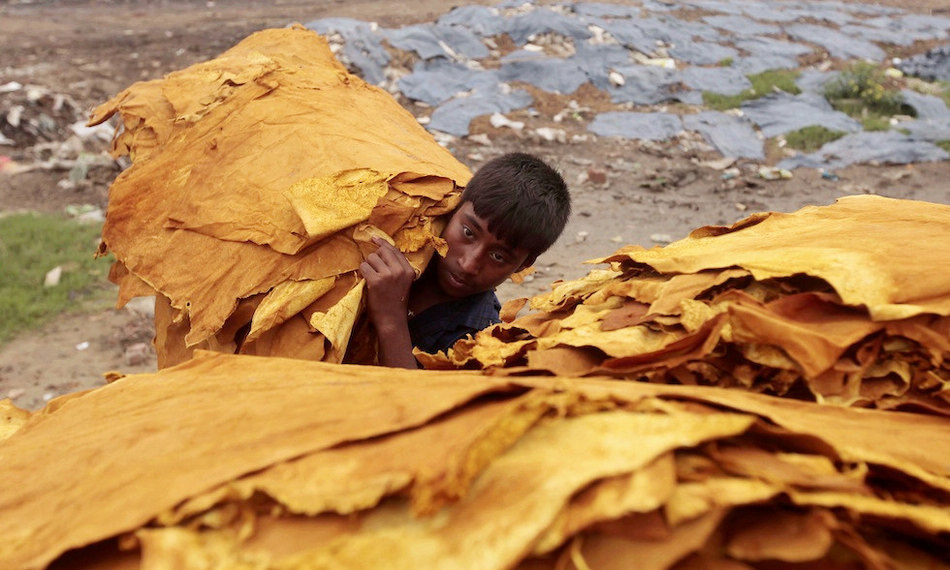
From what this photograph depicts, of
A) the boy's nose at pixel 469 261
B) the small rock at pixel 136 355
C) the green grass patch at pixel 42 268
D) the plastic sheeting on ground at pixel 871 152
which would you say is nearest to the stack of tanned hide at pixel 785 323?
the boy's nose at pixel 469 261

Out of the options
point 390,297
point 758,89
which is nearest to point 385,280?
point 390,297

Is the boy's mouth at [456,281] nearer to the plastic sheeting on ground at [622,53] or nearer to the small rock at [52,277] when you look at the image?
the small rock at [52,277]

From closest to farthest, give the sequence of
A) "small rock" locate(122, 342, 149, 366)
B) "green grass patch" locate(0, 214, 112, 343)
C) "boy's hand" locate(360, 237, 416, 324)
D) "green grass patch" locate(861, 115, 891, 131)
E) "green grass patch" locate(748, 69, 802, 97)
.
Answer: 1. "boy's hand" locate(360, 237, 416, 324)
2. "small rock" locate(122, 342, 149, 366)
3. "green grass patch" locate(0, 214, 112, 343)
4. "green grass patch" locate(861, 115, 891, 131)
5. "green grass patch" locate(748, 69, 802, 97)

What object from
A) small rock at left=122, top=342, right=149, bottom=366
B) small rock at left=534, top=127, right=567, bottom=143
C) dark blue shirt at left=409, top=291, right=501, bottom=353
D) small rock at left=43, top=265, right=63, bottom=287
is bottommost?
small rock at left=43, top=265, right=63, bottom=287

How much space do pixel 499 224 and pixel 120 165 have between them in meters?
5.55

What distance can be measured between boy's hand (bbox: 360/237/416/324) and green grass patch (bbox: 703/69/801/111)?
7.30 metres

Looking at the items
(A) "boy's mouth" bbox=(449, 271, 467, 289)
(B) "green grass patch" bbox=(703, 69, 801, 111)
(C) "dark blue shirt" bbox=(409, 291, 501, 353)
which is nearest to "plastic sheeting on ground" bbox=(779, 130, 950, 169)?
(B) "green grass patch" bbox=(703, 69, 801, 111)

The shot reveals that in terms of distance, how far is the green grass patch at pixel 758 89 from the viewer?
8.18 m

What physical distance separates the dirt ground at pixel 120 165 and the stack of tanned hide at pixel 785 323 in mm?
3420

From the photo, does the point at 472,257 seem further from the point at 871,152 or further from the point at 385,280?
the point at 871,152

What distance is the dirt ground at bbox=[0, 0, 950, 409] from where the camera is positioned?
4.24 meters

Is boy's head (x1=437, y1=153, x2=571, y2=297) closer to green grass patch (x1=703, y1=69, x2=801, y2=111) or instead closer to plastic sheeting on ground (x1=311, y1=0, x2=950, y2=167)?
plastic sheeting on ground (x1=311, y1=0, x2=950, y2=167)

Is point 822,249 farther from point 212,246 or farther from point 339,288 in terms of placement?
point 212,246

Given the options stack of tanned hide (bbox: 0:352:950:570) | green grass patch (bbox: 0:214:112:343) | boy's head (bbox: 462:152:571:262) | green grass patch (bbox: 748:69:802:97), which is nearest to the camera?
stack of tanned hide (bbox: 0:352:950:570)
